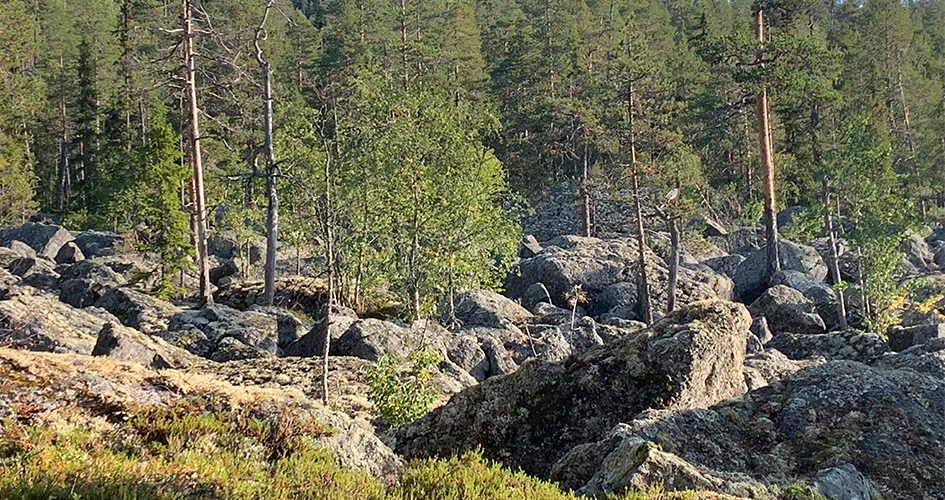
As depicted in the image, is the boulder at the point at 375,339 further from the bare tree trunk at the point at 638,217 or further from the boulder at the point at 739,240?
the boulder at the point at 739,240

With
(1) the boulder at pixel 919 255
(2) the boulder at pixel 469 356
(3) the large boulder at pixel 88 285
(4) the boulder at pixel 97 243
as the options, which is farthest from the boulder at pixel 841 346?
(4) the boulder at pixel 97 243

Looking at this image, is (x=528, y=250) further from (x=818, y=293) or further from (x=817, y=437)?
(x=817, y=437)

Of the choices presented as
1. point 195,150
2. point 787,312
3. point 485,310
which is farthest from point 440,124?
point 787,312

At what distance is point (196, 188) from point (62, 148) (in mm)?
52163

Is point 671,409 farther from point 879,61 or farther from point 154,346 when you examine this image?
point 879,61

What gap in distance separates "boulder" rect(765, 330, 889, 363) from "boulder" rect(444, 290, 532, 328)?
8599 mm

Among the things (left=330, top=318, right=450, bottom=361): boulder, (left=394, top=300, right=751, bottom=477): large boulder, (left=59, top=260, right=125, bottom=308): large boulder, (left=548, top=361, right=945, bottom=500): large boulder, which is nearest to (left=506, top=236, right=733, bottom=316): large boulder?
(left=330, top=318, right=450, bottom=361): boulder

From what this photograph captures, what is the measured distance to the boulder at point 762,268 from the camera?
3247 cm

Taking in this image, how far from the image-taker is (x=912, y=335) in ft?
66.9

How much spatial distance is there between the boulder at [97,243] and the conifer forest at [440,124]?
68.8 inches

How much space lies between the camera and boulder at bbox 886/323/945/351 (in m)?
19.3

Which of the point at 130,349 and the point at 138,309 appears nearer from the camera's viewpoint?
the point at 130,349

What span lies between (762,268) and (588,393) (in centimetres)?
2715

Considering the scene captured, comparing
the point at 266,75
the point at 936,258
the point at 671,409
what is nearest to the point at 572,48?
the point at 936,258
